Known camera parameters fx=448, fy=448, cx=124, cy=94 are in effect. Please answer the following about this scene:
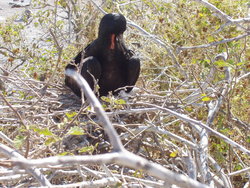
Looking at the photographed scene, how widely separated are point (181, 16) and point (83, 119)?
4.72 feet

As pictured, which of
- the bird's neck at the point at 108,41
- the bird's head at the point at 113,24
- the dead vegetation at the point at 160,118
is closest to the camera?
the dead vegetation at the point at 160,118

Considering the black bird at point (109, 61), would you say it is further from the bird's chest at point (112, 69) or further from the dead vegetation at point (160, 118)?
the dead vegetation at point (160, 118)

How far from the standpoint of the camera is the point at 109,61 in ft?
11.3

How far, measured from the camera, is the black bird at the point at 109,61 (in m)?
3.24

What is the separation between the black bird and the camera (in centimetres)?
324

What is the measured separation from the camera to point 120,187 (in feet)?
5.68

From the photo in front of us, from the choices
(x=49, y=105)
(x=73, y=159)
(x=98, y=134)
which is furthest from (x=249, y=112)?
(x=73, y=159)

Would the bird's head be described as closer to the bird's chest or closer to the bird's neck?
the bird's neck

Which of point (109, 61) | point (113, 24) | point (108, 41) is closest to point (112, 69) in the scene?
point (109, 61)

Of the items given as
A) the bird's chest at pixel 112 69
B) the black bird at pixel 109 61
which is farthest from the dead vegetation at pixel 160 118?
the bird's chest at pixel 112 69

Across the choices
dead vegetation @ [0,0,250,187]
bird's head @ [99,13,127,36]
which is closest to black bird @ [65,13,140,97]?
bird's head @ [99,13,127,36]

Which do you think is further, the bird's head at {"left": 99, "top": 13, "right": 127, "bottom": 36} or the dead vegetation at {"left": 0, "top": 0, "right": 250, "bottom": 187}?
the bird's head at {"left": 99, "top": 13, "right": 127, "bottom": 36}

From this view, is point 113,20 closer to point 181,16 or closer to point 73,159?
point 181,16

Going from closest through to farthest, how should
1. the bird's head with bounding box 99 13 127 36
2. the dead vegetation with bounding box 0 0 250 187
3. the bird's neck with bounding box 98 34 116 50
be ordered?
the dead vegetation with bounding box 0 0 250 187 → the bird's head with bounding box 99 13 127 36 → the bird's neck with bounding box 98 34 116 50
